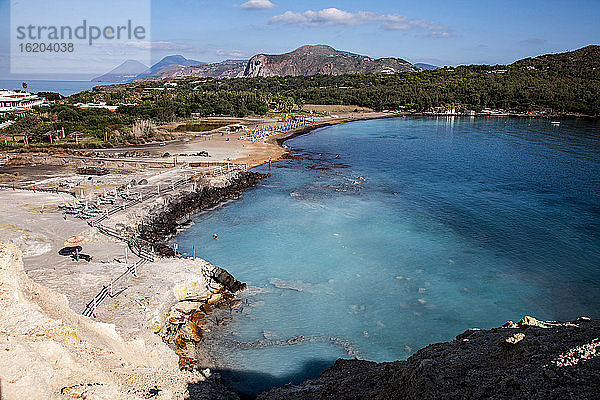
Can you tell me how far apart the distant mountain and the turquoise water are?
119 m

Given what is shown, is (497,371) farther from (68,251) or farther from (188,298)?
(68,251)

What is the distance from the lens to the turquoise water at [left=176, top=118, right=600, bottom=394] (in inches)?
763

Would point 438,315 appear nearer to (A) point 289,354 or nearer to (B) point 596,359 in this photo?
(A) point 289,354

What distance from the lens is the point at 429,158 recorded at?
62.2m

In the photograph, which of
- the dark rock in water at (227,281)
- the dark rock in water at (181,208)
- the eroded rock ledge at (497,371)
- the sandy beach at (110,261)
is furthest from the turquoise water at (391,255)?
the eroded rock ledge at (497,371)

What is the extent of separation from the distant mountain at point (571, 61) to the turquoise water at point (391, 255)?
11928 cm

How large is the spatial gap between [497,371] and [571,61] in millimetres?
191262

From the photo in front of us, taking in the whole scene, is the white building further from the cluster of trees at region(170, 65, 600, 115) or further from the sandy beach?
the sandy beach

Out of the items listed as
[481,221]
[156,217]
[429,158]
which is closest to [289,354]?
[156,217]

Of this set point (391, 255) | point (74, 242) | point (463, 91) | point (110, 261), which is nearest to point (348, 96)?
point (463, 91)

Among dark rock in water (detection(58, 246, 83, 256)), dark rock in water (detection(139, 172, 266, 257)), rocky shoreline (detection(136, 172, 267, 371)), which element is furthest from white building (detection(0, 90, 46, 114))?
dark rock in water (detection(58, 246, 83, 256))

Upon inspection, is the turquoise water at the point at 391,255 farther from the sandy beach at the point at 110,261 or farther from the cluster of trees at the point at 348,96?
the cluster of trees at the point at 348,96

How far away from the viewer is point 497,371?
920 cm

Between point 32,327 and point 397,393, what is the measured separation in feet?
29.1
